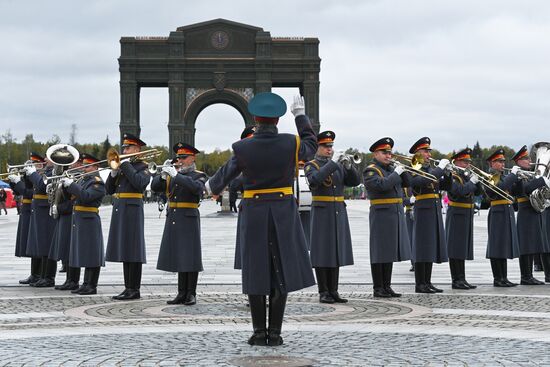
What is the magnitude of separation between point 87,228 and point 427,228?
13.6 feet

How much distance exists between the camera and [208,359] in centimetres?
659

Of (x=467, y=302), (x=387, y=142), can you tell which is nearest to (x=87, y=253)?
(x=387, y=142)

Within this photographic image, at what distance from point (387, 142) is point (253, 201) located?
394cm

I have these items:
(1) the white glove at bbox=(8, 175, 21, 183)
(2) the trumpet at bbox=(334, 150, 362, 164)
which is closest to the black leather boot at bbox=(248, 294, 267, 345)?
(2) the trumpet at bbox=(334, 150, 362, 164)

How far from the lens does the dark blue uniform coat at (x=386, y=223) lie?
10.9 metres

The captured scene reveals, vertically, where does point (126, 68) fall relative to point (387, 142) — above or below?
above

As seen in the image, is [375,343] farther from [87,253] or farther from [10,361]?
[87,253]

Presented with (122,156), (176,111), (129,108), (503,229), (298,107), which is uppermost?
(129,108)

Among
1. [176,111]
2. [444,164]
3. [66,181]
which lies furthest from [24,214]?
[176,111]

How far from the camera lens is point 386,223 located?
36.1ft

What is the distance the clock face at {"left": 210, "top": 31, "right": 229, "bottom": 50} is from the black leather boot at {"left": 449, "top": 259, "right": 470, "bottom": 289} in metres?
64.1

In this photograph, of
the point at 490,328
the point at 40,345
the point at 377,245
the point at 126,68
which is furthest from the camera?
the point at 126,68

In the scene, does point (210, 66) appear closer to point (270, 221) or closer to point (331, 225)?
point (331, 225)

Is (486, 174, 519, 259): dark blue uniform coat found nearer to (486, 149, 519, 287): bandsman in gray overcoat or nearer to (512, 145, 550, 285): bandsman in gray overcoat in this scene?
(486, 149, 519, 287): bandsman in gray overcoat
